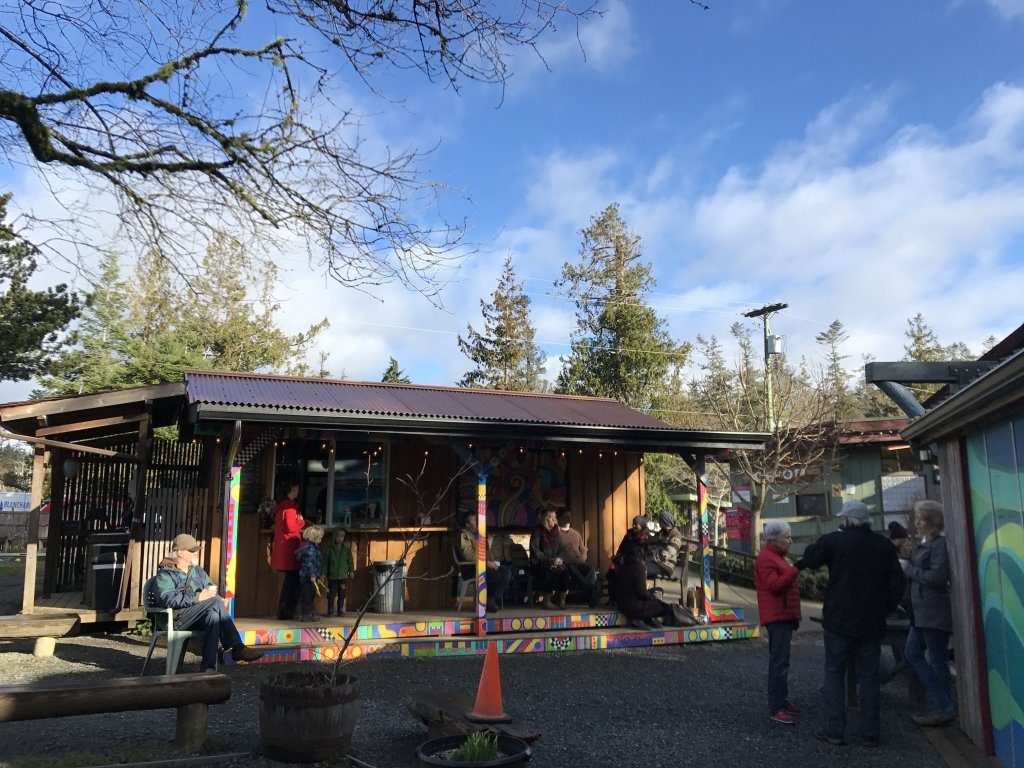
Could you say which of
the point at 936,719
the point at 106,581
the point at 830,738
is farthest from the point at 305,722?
the point at 106,581

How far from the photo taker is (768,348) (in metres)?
23.2

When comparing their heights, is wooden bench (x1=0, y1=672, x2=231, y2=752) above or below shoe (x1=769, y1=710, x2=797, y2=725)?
above

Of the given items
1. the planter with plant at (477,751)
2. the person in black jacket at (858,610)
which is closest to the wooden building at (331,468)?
the planter with plant at (477,751)

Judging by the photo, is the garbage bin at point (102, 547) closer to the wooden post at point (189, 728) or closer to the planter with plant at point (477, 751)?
the wooden post at point (189, 728)

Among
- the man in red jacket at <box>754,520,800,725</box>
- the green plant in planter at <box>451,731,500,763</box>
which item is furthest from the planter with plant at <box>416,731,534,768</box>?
the man in red jacket at <box>754,520,800,725</box>

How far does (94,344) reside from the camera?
26.6 m

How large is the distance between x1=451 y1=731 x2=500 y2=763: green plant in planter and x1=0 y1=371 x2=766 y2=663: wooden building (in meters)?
3.78

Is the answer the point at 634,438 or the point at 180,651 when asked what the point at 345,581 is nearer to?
the point at 180,651

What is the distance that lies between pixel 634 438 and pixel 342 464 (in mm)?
3804

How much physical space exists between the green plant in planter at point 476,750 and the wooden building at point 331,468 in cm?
378

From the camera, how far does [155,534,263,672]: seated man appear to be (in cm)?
668

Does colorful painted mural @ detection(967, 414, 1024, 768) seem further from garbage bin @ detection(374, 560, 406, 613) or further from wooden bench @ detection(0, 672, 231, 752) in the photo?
garbage bin @ detection(374, 560, 406, 613)

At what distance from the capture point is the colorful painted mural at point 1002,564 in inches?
168

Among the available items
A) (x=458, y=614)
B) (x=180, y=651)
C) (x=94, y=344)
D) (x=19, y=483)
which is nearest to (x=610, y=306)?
(x=94, y=344)
